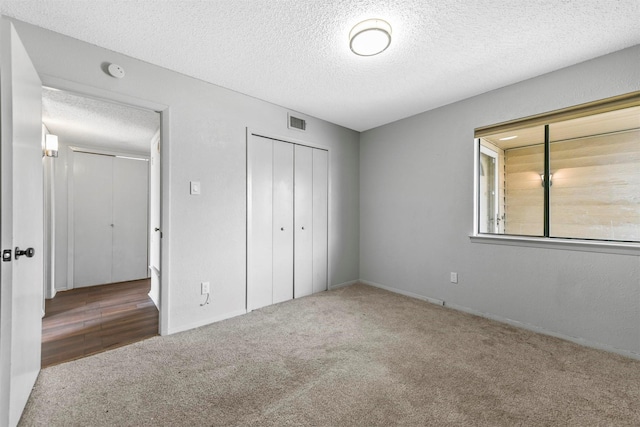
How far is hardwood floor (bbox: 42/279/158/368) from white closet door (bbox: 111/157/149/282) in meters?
0.59

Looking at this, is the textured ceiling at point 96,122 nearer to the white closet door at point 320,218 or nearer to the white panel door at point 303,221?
the white panel door at point 303,221

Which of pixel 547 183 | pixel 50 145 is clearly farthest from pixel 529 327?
pixel 50 145

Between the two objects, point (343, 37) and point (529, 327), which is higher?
point (343, 37)

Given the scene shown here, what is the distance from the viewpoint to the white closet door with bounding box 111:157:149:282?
4578mm

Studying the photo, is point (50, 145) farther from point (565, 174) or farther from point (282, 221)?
point (565, 174)

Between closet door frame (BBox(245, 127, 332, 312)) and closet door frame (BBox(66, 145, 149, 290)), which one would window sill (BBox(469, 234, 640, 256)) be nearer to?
closet door frame (BBox(245, 127, 332, 312))

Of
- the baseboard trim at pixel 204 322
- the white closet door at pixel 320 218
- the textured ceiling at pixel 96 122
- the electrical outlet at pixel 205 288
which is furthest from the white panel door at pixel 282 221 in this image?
the textured ceiling at pixel 96 122

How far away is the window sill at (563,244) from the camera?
2.17m

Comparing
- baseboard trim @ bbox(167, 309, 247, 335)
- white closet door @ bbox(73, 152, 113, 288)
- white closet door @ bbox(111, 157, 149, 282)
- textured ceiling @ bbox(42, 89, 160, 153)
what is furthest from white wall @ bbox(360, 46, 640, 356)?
white closet door @ bbox(73, 152, 113, 288)

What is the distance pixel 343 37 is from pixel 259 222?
205 centimetres

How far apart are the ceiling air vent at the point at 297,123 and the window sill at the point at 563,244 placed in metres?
2.44

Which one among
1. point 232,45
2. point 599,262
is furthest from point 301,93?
point 599,262

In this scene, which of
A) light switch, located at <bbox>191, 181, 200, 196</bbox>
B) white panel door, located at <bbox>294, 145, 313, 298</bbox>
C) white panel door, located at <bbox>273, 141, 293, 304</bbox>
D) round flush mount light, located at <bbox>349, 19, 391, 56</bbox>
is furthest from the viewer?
white panel door, located at <bbox>294, 145, 313, 298</bbox>

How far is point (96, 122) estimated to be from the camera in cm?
339
